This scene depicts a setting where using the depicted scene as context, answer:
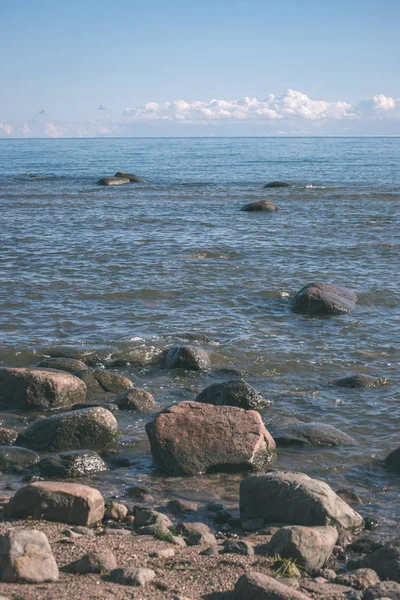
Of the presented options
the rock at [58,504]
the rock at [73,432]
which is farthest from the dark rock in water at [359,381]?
the rock at [58,504]

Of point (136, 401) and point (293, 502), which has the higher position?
point (293, 502)

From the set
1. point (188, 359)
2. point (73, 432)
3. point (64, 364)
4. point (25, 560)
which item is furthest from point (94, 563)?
point (188, 359)

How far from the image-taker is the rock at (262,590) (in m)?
5.86

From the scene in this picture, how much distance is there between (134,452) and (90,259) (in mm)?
13159

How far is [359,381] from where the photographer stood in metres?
12.6

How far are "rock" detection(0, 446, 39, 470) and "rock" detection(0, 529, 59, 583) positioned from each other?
3.03m

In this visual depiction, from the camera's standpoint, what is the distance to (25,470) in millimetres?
9367

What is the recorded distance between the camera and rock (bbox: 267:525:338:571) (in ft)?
22.7

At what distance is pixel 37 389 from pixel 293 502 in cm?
519

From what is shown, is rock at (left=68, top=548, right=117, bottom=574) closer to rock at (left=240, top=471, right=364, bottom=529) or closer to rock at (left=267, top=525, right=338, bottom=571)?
rock at (left=267, top=525, right=338, bottom=571)

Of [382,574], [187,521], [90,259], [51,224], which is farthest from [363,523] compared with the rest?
[51,224]

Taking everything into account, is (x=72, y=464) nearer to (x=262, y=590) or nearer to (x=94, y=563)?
(x=94, y=563)

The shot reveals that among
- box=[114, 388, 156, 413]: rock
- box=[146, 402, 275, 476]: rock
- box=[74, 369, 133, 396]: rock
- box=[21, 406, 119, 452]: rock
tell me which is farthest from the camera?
box=[74, 369, 133, 396]: rock

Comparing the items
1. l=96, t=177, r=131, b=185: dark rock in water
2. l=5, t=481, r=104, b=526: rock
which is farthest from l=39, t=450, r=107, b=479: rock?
l=96, t=177, r=131, b=185: dark rock in water
